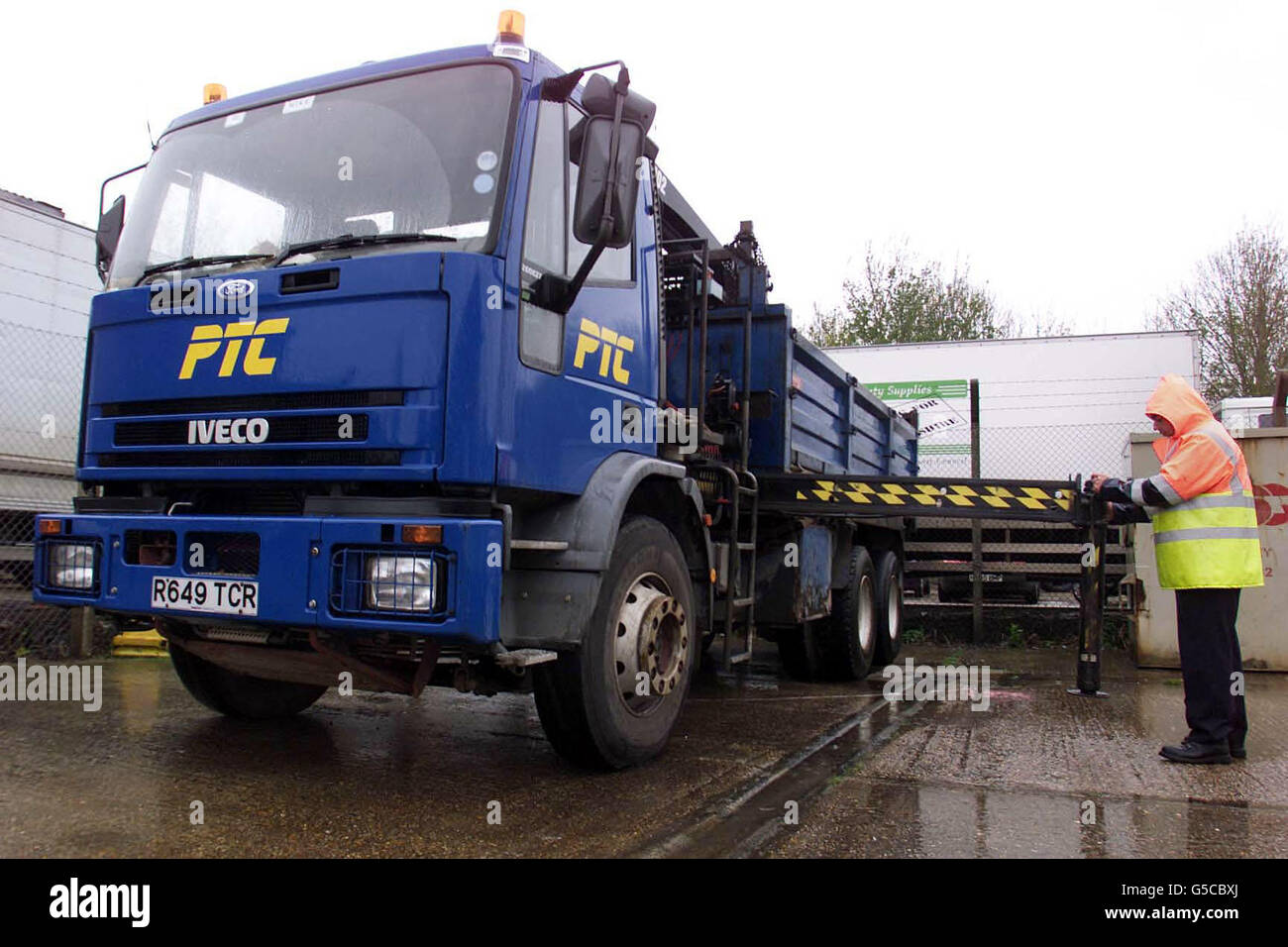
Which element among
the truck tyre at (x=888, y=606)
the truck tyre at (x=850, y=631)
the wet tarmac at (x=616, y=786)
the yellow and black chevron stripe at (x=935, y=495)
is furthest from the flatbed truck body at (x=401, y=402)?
the truck tyre at (x=888, y=606)

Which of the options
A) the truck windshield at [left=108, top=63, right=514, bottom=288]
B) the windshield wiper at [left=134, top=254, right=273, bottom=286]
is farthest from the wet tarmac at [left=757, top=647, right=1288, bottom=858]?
the windshield wiper at [left=134, top=254, right=273, bottom=286]

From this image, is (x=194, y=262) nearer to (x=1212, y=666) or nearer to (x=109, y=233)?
(x=109, y=233)

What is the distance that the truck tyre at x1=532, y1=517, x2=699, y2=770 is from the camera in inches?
143

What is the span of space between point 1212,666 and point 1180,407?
115 cm

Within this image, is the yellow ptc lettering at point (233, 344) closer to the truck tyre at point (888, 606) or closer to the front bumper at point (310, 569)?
the front bumper at point (310, 569)

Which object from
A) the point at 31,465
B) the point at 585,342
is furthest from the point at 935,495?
the point at 31,465

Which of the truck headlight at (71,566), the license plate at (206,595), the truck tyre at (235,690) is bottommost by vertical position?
the truck tyre at (235,690)

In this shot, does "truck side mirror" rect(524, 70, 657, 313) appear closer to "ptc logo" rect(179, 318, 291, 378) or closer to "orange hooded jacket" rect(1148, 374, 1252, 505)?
"ptc logo" rect(179, 318, 291, 378)

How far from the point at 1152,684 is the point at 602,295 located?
507 centimetres

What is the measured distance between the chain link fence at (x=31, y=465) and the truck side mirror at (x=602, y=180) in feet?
16.6

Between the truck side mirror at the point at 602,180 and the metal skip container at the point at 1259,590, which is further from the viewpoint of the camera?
the metal skip container at the point at 1259,590

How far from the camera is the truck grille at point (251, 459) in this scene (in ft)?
10.7

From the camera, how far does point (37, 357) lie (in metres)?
7.11

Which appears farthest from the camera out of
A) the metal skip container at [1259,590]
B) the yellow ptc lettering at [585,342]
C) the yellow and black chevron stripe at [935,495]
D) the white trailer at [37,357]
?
the metal skip container at [1259,590]
